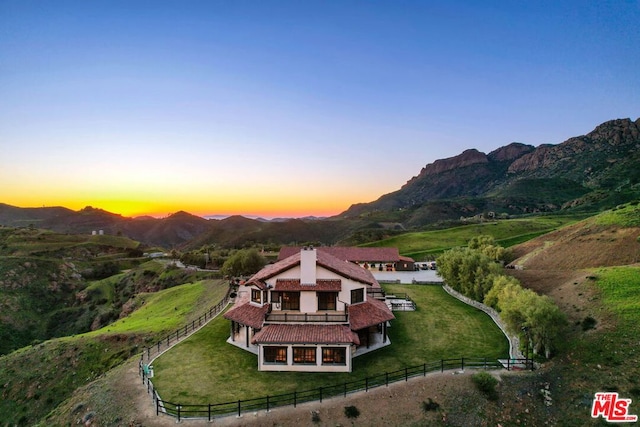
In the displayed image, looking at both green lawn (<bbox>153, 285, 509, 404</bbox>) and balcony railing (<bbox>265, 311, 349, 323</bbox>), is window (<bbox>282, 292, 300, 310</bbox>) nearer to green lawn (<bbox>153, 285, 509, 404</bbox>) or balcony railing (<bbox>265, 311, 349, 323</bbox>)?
balcony railing (<bbox>265, 311, 349, 323</bbox>)

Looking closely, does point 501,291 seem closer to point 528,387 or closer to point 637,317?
point 637,317

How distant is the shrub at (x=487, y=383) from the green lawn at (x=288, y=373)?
17.1 ft

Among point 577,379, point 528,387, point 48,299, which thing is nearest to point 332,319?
point 528,387

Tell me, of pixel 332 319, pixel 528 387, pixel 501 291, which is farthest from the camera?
pixel 501 291

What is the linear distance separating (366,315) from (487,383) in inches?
459

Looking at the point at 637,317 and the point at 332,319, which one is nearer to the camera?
the point at 637,317

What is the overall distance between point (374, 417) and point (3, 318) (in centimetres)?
8226

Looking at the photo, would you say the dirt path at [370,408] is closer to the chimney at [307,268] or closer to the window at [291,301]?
the window at [291,301]

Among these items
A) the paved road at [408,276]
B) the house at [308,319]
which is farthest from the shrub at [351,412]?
the paved road at [408,276]

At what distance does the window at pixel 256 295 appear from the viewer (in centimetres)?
3695

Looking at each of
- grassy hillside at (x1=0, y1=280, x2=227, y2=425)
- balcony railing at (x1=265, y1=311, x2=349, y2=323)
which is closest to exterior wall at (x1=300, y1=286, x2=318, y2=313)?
balcony railing at (x1=265, y1=311, x2=349, y2=323)

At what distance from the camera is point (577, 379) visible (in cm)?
2742

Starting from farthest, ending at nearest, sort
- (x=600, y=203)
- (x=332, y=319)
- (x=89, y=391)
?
(x=600, y=203), (x=332, y=319), (x=89, y=391)

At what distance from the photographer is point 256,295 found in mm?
37781
